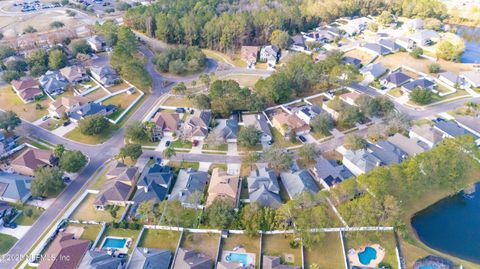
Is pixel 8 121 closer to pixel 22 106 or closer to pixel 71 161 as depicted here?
pixel 22 106

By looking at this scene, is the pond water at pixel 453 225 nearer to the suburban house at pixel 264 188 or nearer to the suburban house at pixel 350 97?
the suburban house at pixel 264 188

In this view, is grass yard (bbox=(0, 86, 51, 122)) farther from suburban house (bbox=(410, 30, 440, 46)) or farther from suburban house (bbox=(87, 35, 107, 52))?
suburban house (bbox=(410, 30, 440, 46))

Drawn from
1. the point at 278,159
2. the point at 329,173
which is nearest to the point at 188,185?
the point at 278,159

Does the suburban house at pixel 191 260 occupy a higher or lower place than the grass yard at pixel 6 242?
higher

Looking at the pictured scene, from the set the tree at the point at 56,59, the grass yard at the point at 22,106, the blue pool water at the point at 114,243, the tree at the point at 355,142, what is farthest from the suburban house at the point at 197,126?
the tree at the point at 56,59

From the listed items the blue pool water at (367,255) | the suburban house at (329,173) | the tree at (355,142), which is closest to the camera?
the blue pool water at (367,255)

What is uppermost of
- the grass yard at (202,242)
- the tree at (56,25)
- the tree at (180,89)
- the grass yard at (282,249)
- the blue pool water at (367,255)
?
the tree at (56,25)
